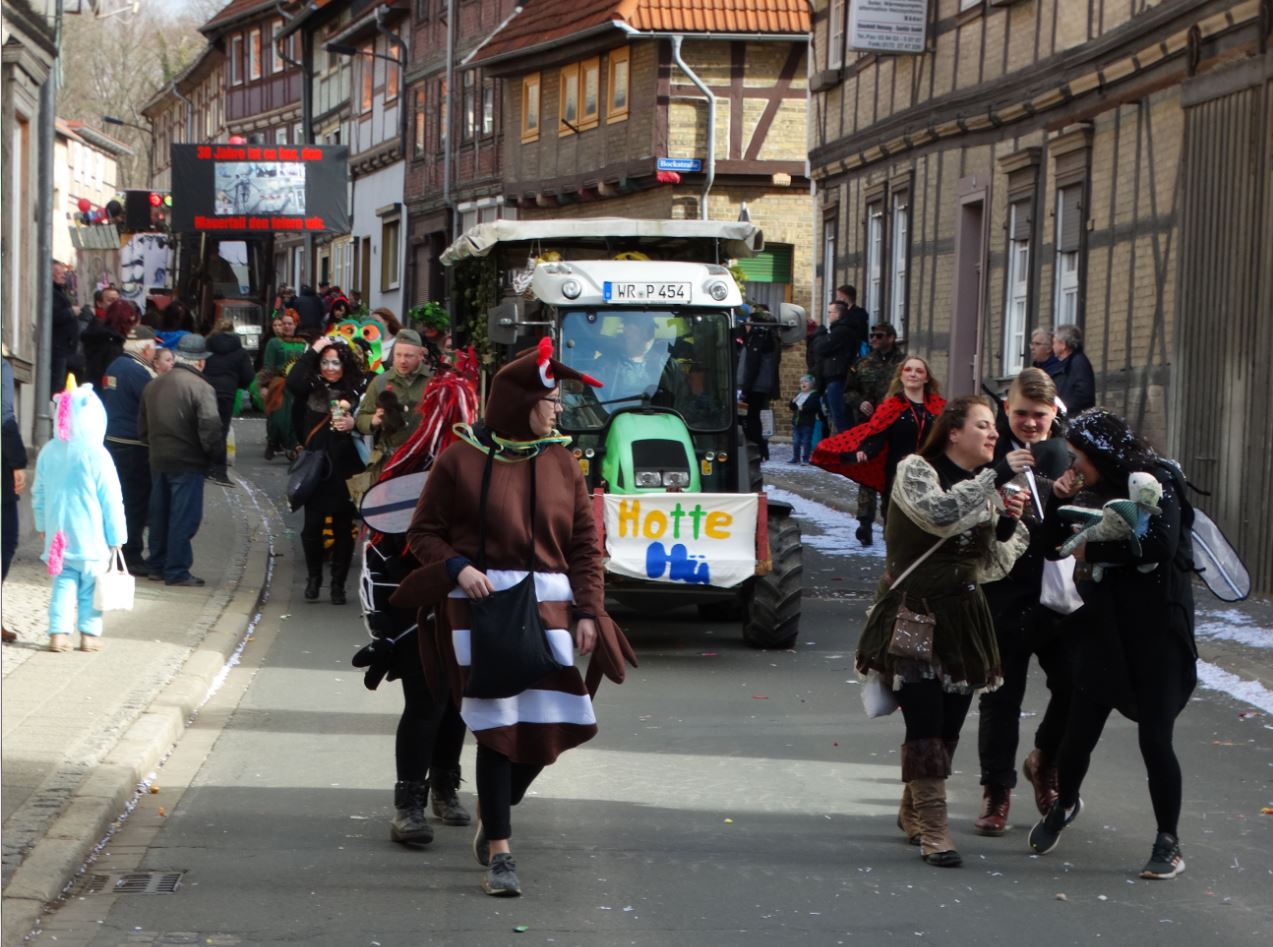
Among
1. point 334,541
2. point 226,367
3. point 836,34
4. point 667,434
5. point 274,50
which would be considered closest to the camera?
point 667,434

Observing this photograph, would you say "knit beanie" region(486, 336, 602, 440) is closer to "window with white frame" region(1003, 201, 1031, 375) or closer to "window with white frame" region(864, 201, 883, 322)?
"window with white frame" region(1003, 201, 1031, 375)

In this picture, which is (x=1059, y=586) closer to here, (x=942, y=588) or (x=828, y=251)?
(x=942, y=588)

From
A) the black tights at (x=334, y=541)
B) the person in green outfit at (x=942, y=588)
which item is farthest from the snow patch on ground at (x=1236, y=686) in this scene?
the black tights at (x=334, y=541)

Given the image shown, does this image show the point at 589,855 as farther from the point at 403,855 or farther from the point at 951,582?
the point at 951,582

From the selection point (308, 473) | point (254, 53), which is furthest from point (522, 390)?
point (254, 53)

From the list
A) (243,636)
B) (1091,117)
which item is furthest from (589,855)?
(1091,117)

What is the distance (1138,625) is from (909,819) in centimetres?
113

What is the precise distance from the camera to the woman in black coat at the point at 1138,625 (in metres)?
7.13

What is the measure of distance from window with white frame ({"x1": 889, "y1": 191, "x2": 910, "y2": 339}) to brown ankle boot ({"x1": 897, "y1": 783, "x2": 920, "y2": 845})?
734 inches

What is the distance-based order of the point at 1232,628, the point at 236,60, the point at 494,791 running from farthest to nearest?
the point at 236,60
the point at 1232,628
the point at 494,791

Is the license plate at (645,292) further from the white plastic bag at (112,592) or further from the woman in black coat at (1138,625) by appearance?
the woman in black coat at (1138,625)

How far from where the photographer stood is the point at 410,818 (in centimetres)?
741

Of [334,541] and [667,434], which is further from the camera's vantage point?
[334,541]

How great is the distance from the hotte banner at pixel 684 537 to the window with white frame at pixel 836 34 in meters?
17.1
